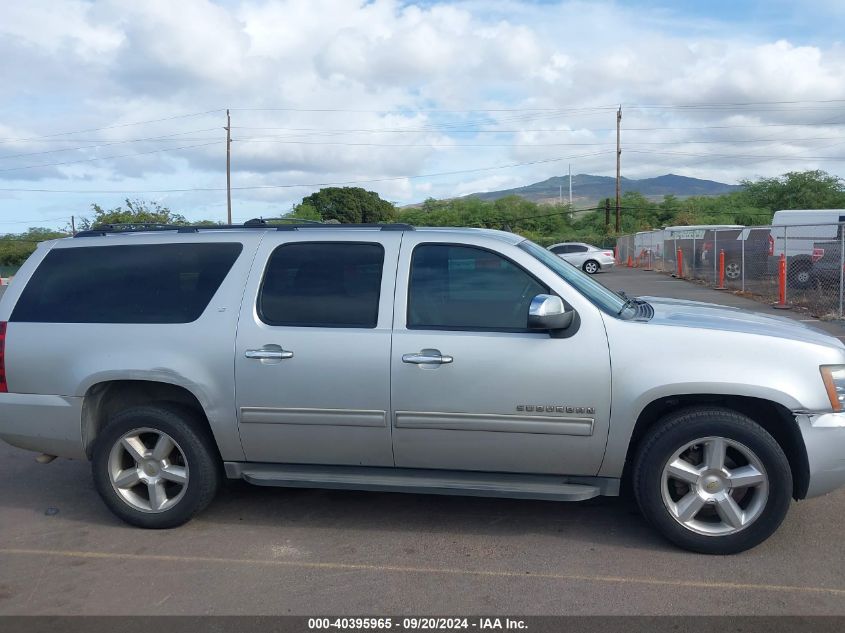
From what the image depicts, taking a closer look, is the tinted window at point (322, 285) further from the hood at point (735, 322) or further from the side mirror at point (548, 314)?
the hood at point (735, 322)

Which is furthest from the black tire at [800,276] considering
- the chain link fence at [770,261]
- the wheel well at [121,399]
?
the wheel well at [121,399]

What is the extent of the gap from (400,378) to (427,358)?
0.19 m

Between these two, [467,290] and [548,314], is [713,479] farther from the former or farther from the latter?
[467,290]

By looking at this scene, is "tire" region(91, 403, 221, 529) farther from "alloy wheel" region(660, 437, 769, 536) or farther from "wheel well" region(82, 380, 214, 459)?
"alloy wheel" region(660, 437, 769, 536)

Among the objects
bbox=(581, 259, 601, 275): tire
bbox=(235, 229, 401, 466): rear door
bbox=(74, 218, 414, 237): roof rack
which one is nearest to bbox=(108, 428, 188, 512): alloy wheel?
bbox=(235, 229, 401, 466): rear door

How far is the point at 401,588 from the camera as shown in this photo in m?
3.98

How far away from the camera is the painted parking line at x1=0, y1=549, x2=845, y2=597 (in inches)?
154

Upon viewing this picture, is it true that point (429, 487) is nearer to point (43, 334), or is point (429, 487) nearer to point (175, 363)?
point (175, 363)

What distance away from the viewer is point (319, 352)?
4516 mm

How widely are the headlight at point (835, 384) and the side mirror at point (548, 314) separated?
139 cm

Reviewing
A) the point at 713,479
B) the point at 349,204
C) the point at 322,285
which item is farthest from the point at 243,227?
the point at 349,204

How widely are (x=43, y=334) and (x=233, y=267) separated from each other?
4.15 ft

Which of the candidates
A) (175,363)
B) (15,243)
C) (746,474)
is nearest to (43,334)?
(175,363)

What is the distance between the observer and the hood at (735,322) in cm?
434
